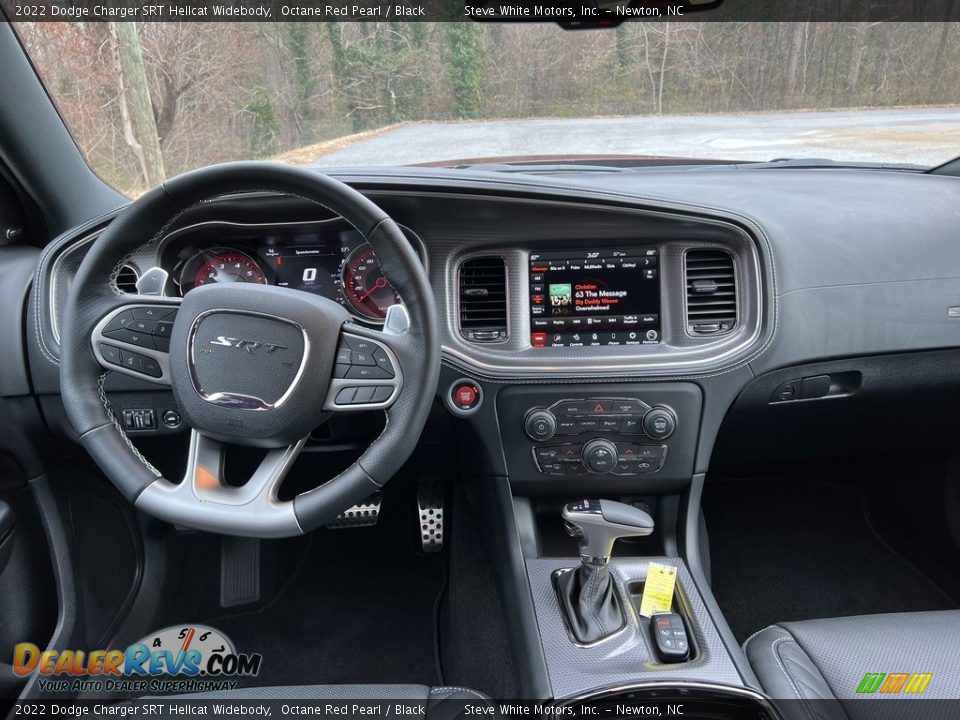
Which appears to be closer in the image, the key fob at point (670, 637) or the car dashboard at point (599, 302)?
the key fob at point (670, 637)

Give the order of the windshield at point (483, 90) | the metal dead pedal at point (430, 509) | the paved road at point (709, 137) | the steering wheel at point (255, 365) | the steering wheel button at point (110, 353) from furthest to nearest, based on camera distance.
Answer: the metal dead pedal at point (430, 509), the paved road at point (709, 137), the windshield at point (483, 90), the steering wheel button at point (110, 353), the steering wheel at point (255, 365)

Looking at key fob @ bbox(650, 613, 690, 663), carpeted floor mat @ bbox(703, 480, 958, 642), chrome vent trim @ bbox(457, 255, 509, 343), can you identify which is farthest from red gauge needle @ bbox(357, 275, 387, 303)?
carpeted floor mat @ bbox(703, 480, 958, 642)

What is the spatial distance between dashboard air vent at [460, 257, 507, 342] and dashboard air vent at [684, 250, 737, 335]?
535 millimetres

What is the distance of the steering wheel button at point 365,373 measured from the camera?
1.37 metres

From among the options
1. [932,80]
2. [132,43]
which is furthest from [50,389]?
[932,80]

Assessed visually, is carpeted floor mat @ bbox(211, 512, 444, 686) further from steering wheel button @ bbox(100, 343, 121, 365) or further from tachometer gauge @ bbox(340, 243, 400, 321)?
steering wheel button @ bbox(100, 343, 121, 365)

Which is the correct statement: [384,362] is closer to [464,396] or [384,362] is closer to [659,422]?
[464,396]

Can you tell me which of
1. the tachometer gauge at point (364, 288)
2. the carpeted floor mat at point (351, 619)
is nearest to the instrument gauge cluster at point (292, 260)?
the tachometer gauge at point (364, 288)

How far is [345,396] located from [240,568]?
1.53 metres

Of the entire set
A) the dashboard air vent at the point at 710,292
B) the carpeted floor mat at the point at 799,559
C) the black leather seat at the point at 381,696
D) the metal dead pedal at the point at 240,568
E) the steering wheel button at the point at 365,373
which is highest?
the steering wheel button at the point at 365,373

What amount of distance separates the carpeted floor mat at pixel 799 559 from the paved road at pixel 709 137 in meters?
1.35

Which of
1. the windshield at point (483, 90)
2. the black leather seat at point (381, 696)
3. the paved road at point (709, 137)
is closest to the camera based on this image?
the black leather seat at point (381, 696)

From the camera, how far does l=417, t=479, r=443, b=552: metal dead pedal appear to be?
8.30ft

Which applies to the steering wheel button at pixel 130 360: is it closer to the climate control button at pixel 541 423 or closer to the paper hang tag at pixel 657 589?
the climate control button at pixel 541 423
